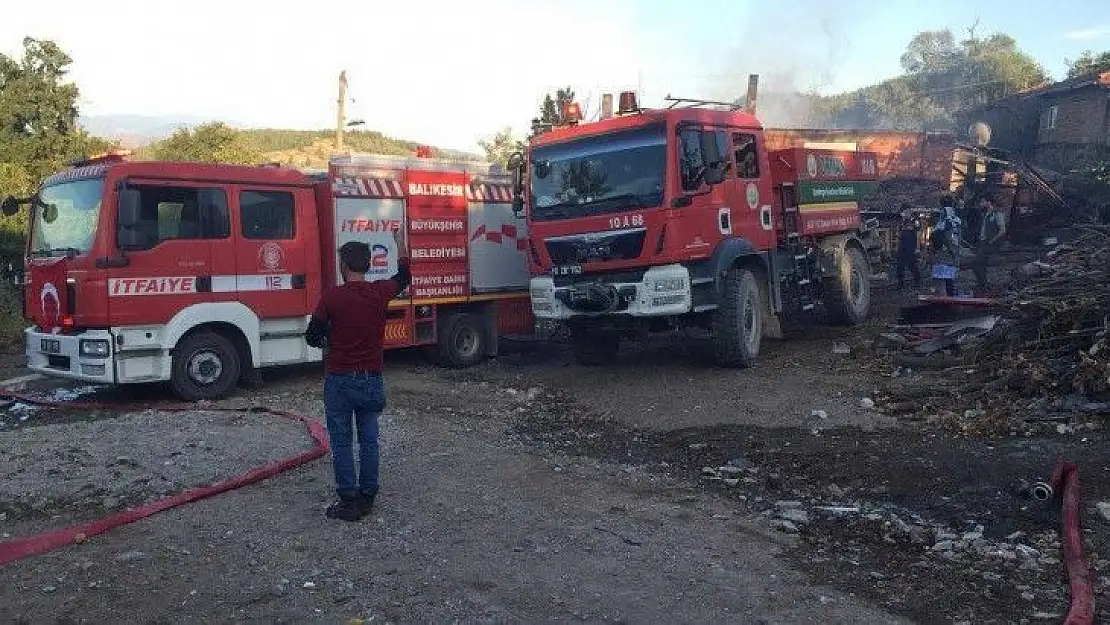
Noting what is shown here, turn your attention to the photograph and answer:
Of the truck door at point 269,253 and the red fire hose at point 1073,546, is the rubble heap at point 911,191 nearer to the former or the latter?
the truck door at point 269,253

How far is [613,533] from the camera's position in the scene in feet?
16.1

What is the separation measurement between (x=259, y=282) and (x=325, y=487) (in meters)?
4.45

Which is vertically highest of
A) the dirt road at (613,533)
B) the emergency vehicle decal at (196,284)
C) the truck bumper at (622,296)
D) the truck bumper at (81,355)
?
the emergency vehicle decal at (196,284)

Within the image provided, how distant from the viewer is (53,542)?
179 inches

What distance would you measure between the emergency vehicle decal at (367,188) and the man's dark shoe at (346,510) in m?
5.71

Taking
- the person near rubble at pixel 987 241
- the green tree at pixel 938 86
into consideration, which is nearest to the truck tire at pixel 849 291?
the person near rubble at pixel 987 241

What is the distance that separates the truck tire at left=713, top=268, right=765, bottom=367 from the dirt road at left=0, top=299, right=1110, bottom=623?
179cm

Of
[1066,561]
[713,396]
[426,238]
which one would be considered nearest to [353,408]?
[1066,561]

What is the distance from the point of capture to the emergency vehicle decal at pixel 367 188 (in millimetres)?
10172

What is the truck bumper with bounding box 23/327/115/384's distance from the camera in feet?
28.2

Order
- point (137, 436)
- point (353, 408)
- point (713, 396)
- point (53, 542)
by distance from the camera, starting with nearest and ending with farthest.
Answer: point (53, 542) < point (353, 408) < point (137, 436) < point (713, 396)

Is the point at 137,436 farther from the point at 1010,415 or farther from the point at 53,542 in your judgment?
the point at 1010,415

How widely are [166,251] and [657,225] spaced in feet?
16.4

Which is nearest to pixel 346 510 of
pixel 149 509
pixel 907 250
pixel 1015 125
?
pixel 149 509
